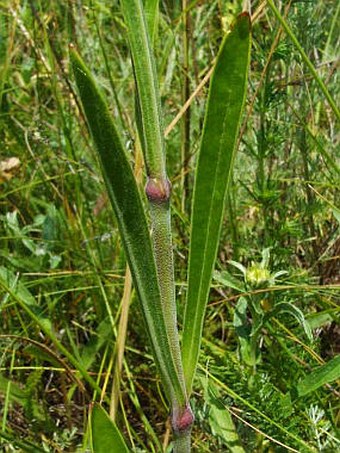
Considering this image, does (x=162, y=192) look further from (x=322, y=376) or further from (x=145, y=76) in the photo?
(x=322, y=376)

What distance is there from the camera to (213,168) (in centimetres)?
70

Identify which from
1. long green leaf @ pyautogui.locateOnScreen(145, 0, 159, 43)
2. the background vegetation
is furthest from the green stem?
the background vegetation

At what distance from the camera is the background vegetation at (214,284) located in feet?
3.51

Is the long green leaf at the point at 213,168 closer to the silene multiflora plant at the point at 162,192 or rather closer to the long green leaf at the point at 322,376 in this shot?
the silene multiflora plant at the point at 162,192

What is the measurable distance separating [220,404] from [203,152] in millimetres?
483

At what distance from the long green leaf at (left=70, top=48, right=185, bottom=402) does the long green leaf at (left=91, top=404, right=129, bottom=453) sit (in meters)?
0.07

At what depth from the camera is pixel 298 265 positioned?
150 cm

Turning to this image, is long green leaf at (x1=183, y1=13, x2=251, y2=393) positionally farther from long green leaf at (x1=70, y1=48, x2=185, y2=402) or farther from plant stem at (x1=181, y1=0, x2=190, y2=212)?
plant stem at (x1=181, y1=0, x2=190, y2=212)

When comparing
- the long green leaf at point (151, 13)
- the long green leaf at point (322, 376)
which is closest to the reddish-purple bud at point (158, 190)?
the long green leaf at point (151, 13)

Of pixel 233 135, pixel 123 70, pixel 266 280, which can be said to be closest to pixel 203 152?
pixel 233 135

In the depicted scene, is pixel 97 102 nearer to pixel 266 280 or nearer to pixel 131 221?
pixel 131 221

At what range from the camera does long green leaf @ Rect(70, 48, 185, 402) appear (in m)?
0.57

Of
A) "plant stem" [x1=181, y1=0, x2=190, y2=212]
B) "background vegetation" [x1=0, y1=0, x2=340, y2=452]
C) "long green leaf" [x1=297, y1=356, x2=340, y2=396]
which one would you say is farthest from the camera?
"plant stem" [x1=181, y1=0, x2=190, y2=212]

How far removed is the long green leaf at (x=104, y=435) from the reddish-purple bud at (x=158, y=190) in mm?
204
